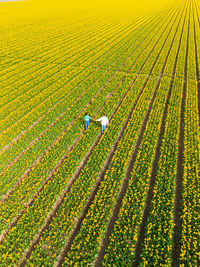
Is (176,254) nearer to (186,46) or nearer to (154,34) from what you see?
(186,46)

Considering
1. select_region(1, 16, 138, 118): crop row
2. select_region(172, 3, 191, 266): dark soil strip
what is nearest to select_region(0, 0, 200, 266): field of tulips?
select_region(172, 3, 191, 266): dark soil strip

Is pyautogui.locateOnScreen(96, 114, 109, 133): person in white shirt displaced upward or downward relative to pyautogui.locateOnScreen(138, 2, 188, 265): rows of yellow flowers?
upward

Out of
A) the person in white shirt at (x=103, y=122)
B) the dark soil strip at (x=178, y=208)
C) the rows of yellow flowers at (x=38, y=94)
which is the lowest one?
the dark soil strip at (x=178, y=208)

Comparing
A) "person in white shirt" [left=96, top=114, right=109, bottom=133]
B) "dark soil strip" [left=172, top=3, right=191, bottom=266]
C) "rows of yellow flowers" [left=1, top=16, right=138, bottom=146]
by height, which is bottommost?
"dark soil strip" [left=172, top=3, right=191, bottom=266]

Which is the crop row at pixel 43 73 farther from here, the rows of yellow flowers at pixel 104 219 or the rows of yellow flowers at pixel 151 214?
the rows of yellow flowers at pixel 151 214

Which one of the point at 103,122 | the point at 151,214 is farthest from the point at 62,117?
the point at 151,214

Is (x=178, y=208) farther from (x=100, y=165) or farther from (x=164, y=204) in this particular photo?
(x=100, y=165)

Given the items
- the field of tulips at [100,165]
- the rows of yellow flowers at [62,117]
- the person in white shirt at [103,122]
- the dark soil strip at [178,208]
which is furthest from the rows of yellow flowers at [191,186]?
the rows of yellow flowers at [62,117]

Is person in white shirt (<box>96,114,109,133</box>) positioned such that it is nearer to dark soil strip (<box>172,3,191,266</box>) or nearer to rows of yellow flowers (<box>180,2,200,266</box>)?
dark soil strip (<box>172,3,191,266</box>)
